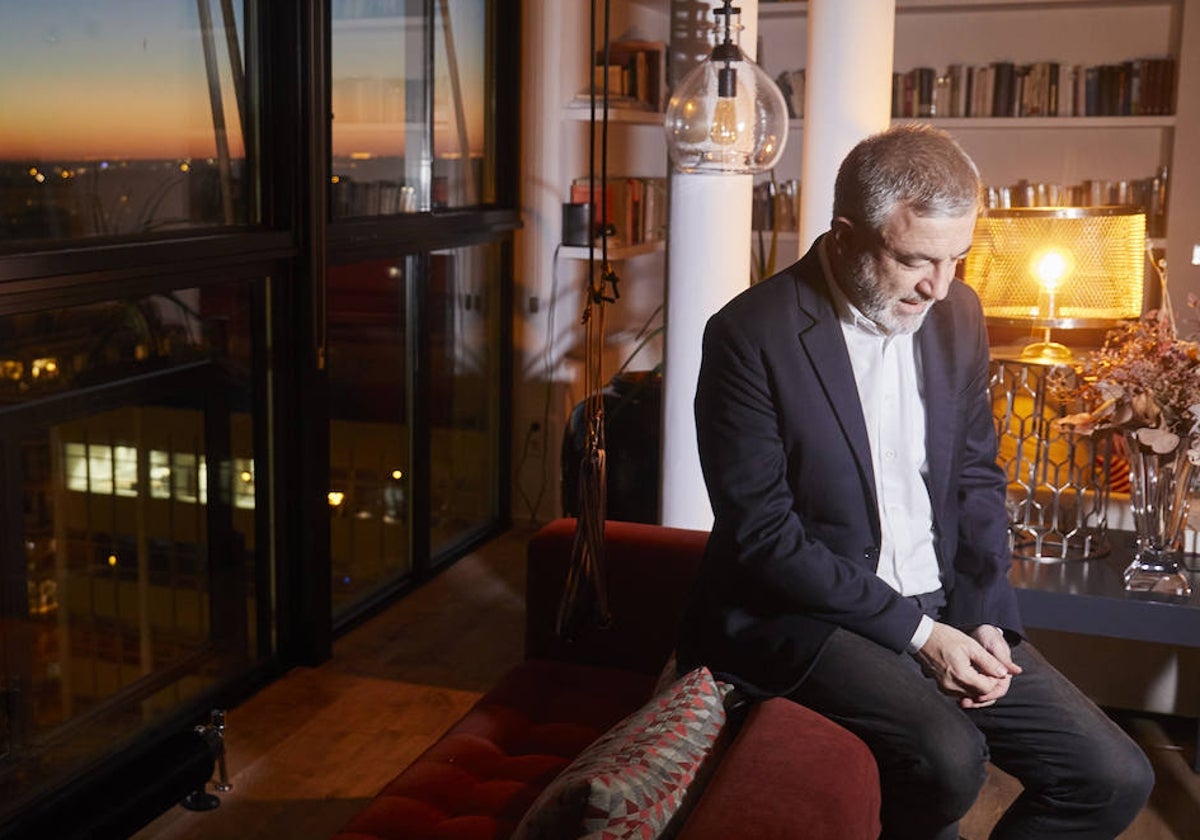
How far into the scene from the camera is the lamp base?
3.59 m

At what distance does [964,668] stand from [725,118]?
4.32 ft

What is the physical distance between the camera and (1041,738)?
7.98 ft

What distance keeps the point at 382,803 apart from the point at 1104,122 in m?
5.24

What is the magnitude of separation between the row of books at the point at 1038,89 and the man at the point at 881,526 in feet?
14.7

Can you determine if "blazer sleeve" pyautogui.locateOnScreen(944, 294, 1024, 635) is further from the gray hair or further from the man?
the gray hair

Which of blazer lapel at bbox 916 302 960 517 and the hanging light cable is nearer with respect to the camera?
blazer lapel at bbox 916 302 960 517

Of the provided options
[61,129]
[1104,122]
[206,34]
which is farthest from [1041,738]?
[1104,122]

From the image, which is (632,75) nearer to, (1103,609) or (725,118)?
(725,118)

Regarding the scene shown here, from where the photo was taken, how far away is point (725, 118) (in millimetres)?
3125

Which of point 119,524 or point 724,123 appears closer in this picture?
point 724,123

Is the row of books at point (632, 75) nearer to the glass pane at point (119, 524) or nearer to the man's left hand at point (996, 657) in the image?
the glass pane at point (119, 524)

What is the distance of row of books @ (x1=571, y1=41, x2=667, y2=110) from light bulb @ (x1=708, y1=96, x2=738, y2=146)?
8.89 feet

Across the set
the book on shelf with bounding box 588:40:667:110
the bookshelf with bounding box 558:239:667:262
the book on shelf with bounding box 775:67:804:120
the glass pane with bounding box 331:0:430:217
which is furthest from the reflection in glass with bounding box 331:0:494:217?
the book on shelf with bounding box 775:67:804:120

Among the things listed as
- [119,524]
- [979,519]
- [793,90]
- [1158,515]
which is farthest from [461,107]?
→ [979,519]
